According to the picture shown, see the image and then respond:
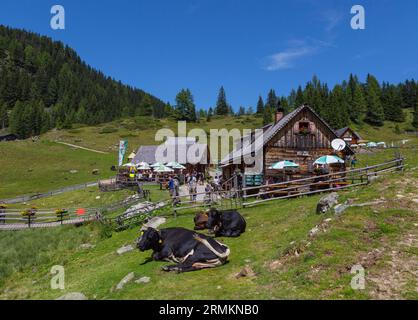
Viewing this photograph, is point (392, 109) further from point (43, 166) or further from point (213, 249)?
point (213, 249)

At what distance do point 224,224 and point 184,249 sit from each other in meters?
3.46

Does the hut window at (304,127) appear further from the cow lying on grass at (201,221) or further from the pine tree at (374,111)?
the pine tree at (374,111)

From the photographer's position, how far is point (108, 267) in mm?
12008

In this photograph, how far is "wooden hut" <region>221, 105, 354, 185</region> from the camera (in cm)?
2823

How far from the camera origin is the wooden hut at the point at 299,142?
28.2m

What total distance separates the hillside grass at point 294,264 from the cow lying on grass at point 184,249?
32cm

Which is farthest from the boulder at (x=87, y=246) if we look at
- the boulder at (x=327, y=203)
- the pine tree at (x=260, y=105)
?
the pine tree at (x=260, y=105)

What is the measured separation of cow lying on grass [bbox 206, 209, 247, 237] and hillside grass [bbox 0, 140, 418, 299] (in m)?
0.43

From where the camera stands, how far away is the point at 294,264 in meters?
8.29

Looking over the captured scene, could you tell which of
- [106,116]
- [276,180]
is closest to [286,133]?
[276,180]

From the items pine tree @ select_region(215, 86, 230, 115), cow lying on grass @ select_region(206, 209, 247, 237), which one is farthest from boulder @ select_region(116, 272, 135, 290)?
pine tree @ select_region(215, 86, 230, 115)

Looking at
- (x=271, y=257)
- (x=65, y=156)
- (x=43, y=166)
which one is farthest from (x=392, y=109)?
(x=271, y=257)

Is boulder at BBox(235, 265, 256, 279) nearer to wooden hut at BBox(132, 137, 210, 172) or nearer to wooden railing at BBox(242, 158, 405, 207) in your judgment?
wooden railing at BBox(242, 158, 405, 207)

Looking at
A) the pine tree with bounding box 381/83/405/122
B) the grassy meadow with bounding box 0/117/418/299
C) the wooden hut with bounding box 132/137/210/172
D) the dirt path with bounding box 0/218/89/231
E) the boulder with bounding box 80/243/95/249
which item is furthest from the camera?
the pine tree with bounding box 381/83/405/122
